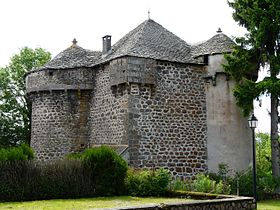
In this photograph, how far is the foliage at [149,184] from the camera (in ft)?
Result: 58.1

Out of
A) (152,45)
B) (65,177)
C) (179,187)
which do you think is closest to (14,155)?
(65,177)

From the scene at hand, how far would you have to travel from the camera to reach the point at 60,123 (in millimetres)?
25656

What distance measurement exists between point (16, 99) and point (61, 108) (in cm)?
1632

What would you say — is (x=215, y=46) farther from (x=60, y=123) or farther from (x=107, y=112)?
(x=60, y=123)

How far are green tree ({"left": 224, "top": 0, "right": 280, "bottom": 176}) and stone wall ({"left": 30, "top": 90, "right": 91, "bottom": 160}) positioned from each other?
329 inches

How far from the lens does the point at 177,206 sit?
12.4 metres

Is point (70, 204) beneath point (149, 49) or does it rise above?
beneath

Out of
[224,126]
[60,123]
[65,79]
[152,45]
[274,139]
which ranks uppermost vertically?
[152,45]

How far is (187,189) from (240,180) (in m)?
4.06

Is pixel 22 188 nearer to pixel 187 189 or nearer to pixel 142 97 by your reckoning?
pixel 187 189

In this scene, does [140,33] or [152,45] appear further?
[140,33]

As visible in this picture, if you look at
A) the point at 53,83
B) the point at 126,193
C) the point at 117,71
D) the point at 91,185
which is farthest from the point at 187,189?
the point at 53,83

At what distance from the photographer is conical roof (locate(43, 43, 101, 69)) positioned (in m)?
26.3

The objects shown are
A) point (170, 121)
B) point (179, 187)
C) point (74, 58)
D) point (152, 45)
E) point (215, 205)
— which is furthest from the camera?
point (74, 58)
